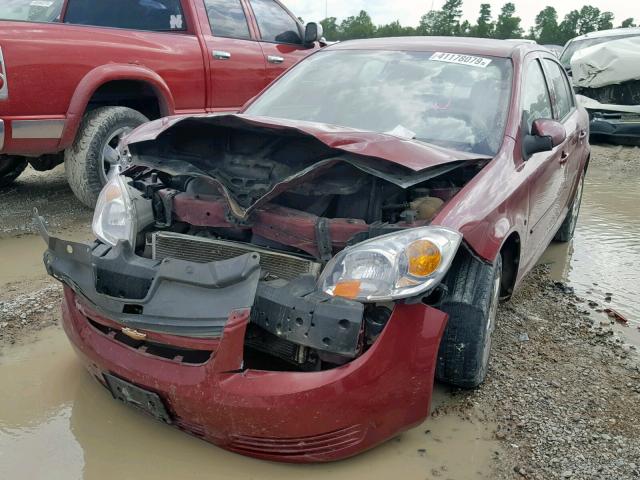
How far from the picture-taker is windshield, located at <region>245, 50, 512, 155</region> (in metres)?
3.34

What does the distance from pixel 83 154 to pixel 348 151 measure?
3.40 metres

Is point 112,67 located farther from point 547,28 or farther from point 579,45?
point 547,28

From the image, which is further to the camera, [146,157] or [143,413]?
[146,157]

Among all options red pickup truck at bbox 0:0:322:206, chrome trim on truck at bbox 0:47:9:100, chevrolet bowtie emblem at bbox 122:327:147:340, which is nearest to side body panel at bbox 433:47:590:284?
chevrolet bowtie emblem at bbox 122:327:147:340

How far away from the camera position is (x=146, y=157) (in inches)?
117

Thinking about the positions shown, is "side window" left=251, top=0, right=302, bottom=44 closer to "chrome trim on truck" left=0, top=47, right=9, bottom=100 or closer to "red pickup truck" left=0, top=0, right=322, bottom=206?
"red pickup truck" left=0, top=0, right=322, bottom=206

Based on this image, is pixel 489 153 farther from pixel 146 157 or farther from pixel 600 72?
pixel 600 72

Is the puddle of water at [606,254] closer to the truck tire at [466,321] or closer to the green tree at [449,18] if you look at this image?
the truck tire at [466,321]

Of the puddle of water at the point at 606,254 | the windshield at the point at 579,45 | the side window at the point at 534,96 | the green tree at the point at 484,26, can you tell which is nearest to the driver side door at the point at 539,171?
the side window at the point at 534,96

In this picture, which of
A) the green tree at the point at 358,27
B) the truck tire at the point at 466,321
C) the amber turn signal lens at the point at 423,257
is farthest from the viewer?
the green tree at the point at 358,27

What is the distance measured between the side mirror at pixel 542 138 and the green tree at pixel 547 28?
49.5m

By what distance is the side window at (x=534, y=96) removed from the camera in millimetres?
3635

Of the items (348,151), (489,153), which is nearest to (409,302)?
(348,151)

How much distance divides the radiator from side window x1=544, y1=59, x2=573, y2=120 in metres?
2.76
